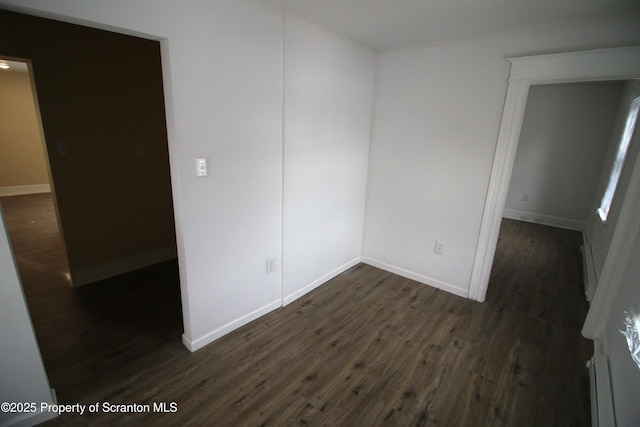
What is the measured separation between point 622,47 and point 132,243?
447 cm

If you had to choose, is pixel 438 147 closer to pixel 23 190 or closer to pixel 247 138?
pixel 247 138

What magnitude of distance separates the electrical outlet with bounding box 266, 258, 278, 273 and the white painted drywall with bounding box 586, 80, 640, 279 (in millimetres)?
2977

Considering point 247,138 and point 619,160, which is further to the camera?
point 619,160

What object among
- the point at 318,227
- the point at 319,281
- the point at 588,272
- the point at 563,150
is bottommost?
the point at 319,281

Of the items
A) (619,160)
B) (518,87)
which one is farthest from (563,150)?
(518,87)

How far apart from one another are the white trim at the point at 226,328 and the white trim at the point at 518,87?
6.48 feet

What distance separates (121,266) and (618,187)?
18.3 feet

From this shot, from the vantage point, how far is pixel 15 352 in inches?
55.8

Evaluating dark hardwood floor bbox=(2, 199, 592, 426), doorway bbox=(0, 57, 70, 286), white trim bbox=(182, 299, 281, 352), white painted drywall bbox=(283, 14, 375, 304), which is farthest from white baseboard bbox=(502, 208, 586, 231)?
doorway bbox=(0, 57, 70, 286)

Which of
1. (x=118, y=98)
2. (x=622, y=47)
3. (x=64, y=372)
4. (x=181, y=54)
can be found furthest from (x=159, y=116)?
(x=622, y=47)

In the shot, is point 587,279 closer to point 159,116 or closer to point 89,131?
point 159,116

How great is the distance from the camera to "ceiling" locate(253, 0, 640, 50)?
185cm

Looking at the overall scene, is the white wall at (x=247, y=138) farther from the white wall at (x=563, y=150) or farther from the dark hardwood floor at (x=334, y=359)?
the white wall at (x=563, y=150)

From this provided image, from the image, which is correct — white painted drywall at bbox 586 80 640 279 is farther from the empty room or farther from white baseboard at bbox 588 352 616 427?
white baseboard at bbox 588 352 616 427
